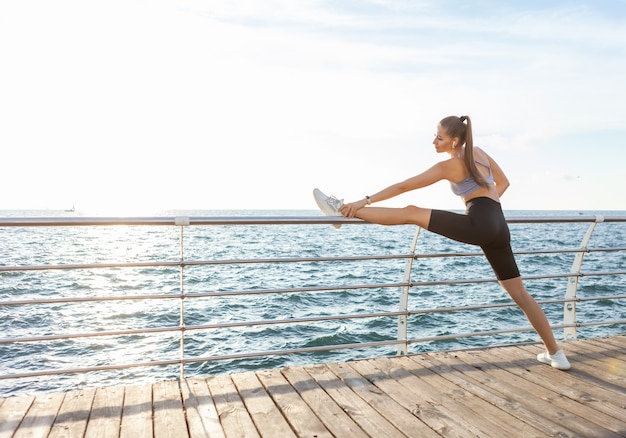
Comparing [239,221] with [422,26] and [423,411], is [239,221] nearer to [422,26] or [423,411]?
[423,411]

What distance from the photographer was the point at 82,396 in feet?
9.80

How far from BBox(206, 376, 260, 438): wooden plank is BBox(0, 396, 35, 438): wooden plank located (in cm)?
96

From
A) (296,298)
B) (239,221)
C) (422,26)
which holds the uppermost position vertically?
(422,26)

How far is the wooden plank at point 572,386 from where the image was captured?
9.45ft

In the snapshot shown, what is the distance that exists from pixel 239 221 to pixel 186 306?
10812 millimetres

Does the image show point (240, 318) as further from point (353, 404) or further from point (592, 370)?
point (353, 404)

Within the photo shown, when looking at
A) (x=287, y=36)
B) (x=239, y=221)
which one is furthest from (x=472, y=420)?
(x=287, y=36)

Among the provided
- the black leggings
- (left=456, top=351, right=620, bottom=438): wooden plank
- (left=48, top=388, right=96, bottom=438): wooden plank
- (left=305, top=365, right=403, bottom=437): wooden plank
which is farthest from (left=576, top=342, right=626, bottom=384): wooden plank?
(left=48, top=388, right=96, bottom=438): wooden plank

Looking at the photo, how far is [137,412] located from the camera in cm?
275

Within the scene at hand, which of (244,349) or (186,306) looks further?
(186,306)

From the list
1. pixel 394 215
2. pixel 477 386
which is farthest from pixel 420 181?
pixel 477 386

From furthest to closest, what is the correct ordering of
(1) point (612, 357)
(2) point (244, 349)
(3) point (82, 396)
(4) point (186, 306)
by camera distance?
1. (4) point (186, 306)
2. (2) point (244, 349)
3. (1) point (612, 357)
4. (3) point (82, 396)

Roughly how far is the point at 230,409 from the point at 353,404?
65 centimetres

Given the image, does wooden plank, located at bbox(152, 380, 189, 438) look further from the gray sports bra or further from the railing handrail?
the gray sports bra
